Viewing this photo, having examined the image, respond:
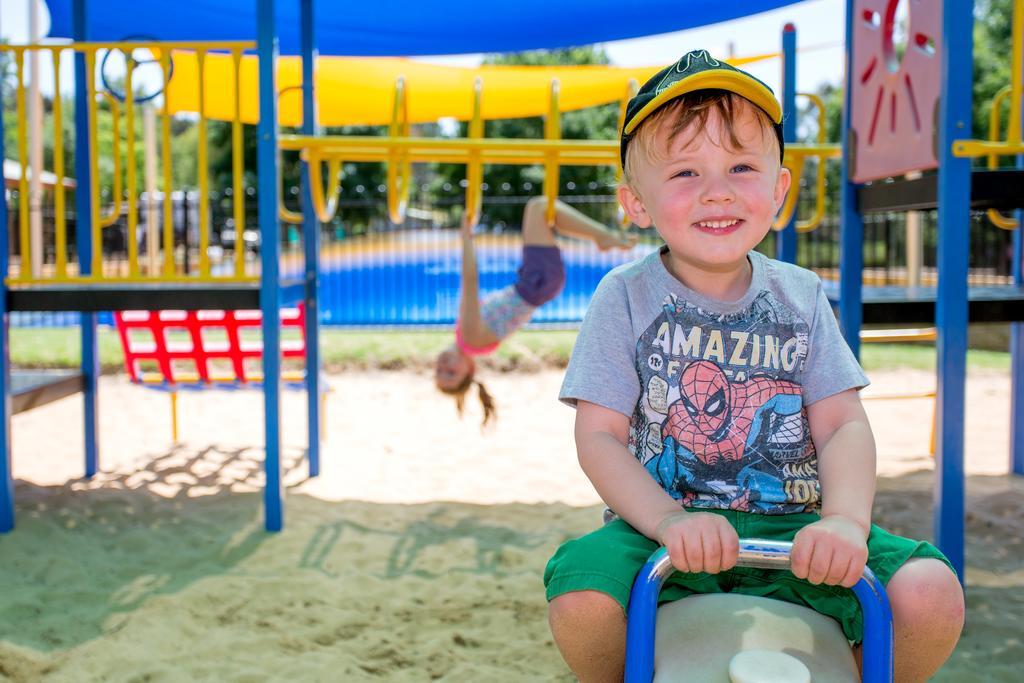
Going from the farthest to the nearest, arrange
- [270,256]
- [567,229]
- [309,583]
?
[567,229] < [270,256] < [309,583]

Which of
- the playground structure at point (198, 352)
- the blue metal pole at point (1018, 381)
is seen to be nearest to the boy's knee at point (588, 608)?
the playground structure at point (198, 352)

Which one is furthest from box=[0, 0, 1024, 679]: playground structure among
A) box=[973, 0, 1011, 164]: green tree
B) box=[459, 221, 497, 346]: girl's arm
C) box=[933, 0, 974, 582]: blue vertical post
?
box=[973, 0, 1011, 164]: green tree

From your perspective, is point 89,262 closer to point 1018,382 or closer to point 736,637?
point 736,637

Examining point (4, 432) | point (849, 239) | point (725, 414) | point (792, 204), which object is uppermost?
point (792, 204)

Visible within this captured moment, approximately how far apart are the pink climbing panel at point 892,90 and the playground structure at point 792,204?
0.01 metres

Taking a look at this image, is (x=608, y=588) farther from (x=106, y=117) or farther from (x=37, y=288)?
(x=106, y=117)

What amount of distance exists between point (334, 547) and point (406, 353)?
19.4 feet

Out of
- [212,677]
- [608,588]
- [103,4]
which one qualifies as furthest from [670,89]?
[103,4]

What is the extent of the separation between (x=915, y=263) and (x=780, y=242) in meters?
7.45

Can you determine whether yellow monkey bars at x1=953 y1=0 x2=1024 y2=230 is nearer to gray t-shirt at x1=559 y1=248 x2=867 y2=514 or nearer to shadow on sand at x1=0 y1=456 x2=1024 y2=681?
shadow on sand at x1=0 y1=456 x2=1024 y2=681

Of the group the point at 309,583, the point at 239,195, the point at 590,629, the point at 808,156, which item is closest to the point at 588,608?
the point at 590,629

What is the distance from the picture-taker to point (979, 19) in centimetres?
2166

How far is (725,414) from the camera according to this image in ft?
5.38

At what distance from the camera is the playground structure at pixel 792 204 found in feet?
10.1
